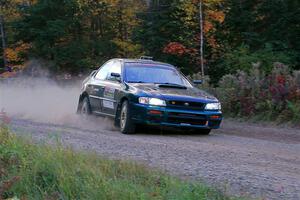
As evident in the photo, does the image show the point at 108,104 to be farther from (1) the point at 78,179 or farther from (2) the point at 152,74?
(1) the point at 78,179

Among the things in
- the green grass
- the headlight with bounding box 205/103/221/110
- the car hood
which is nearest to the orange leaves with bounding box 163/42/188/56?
the car hood

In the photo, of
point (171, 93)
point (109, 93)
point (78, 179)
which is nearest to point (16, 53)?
point (109, 93)

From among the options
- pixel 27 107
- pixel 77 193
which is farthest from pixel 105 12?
pixel 77 193

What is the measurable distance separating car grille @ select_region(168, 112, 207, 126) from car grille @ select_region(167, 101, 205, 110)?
147 millimetres

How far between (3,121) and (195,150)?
3.16 m

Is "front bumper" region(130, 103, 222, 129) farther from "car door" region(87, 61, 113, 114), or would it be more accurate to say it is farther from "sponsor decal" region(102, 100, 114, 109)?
"car door" region(87, 61, 113, 114)

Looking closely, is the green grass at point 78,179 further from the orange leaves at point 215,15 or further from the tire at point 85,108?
the orange leaves at point 215,15

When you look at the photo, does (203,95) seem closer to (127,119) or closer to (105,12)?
(127,119)

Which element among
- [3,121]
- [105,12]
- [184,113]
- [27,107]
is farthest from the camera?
[105,12]

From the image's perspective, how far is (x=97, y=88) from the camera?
15609mm

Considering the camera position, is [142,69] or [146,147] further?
[142,69]

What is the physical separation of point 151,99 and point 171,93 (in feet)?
1.67

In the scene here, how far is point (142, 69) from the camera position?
48.8 ft

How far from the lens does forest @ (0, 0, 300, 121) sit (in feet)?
99.8
